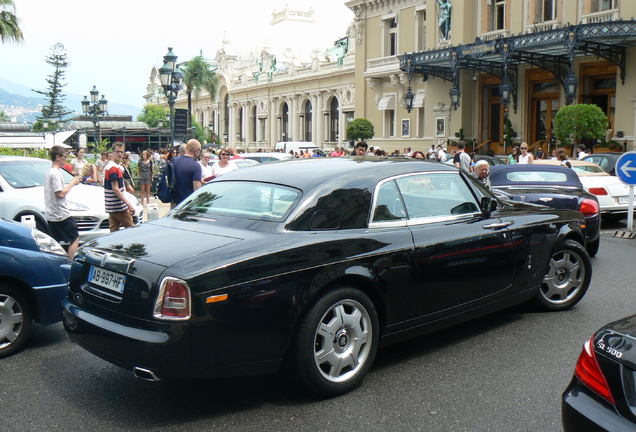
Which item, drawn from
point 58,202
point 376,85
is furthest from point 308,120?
point 58,202

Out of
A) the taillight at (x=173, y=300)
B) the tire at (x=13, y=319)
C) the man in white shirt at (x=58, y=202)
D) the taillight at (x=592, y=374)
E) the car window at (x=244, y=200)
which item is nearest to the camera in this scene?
the taillight at (x=592, y=374)

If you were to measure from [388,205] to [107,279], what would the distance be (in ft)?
6.99

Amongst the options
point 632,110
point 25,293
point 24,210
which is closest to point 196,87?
point 632,110

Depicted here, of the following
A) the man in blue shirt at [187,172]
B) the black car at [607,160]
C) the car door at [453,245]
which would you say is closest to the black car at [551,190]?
the car door at [453,245]

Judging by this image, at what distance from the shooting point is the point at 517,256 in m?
5.91

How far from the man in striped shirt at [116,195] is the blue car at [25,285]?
11.9 feet

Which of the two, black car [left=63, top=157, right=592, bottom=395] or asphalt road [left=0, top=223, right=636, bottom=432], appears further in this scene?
asphalt road [left=0, top=223, right=636, bottom=432]

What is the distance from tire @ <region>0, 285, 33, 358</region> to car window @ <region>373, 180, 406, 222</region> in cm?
303

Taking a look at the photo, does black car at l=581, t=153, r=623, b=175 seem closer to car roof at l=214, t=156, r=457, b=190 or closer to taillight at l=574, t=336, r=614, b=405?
car roof at l=214, t=156, r=457, b=190

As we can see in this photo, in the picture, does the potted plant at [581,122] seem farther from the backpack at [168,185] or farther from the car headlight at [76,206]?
the car headlight at [76,206]

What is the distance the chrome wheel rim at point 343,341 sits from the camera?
4.45 metres

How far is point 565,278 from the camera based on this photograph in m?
6.76

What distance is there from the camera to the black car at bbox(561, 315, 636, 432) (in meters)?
2.76

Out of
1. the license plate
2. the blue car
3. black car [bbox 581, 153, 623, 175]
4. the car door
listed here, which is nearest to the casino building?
black car [bbox 581, 153, 623, 175]
